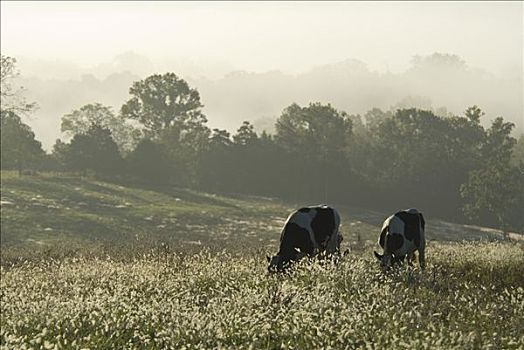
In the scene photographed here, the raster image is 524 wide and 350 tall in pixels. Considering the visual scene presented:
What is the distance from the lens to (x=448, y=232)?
50.7m

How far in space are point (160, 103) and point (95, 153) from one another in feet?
60.8

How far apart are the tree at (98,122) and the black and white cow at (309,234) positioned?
71464 mm

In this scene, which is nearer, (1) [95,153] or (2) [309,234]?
(2) [309,234]

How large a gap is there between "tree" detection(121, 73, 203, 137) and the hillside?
929 inches

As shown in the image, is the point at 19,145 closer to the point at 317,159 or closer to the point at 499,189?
the point at 317,159

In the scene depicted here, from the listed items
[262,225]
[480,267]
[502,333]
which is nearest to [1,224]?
[262,225]

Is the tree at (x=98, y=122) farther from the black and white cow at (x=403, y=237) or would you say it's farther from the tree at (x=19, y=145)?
the black and white cow at (x=403, y=237)

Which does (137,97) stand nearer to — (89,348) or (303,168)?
(303,168)

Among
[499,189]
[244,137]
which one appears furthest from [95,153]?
[499,189]

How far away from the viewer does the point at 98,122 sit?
98938 mm

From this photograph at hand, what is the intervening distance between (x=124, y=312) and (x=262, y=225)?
37.2 meters

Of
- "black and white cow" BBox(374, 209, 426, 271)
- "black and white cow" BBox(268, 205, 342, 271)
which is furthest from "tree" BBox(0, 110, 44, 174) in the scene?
"black and white cow" BBox(374, 209, 426, 271)

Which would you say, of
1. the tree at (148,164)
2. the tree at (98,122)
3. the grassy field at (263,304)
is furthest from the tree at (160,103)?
the grassy field at (263,304)

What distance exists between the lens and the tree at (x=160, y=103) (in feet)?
283
